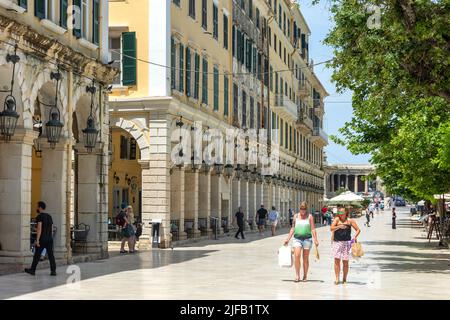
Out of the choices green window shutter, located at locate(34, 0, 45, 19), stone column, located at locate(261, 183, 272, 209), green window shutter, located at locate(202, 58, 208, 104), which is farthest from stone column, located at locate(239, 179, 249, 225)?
green window shutter, located at locate(34, 0, 45, 19)

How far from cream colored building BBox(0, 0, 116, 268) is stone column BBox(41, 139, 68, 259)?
0.08 ft

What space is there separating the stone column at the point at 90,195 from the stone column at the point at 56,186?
2.29 m

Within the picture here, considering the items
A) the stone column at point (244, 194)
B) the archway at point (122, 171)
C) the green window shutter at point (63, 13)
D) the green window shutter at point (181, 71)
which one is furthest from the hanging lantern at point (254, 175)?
the green window shutter at point (63, 13)

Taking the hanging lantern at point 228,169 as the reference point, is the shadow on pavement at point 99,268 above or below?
below

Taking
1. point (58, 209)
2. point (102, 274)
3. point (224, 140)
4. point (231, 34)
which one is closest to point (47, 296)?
point (102, 274)

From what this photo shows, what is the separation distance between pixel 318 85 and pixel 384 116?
2388 inches

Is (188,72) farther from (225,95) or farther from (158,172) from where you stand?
(225,95)

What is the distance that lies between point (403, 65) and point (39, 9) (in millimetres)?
8557

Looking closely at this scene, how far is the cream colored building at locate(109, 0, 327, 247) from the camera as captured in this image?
2933 centimetres

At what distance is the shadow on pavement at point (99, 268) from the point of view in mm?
15164

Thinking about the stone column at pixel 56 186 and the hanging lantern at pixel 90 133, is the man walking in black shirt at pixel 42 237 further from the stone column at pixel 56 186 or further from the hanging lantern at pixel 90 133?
the hanging lantern at pixel 90 133

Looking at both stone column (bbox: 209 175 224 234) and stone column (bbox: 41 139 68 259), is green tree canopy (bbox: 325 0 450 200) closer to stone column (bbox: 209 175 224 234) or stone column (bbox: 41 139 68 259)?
stone column (bbox: 41 139 68 259)

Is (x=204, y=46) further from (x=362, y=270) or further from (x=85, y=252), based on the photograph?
(x=362, y=270)

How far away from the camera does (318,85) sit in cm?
8250
